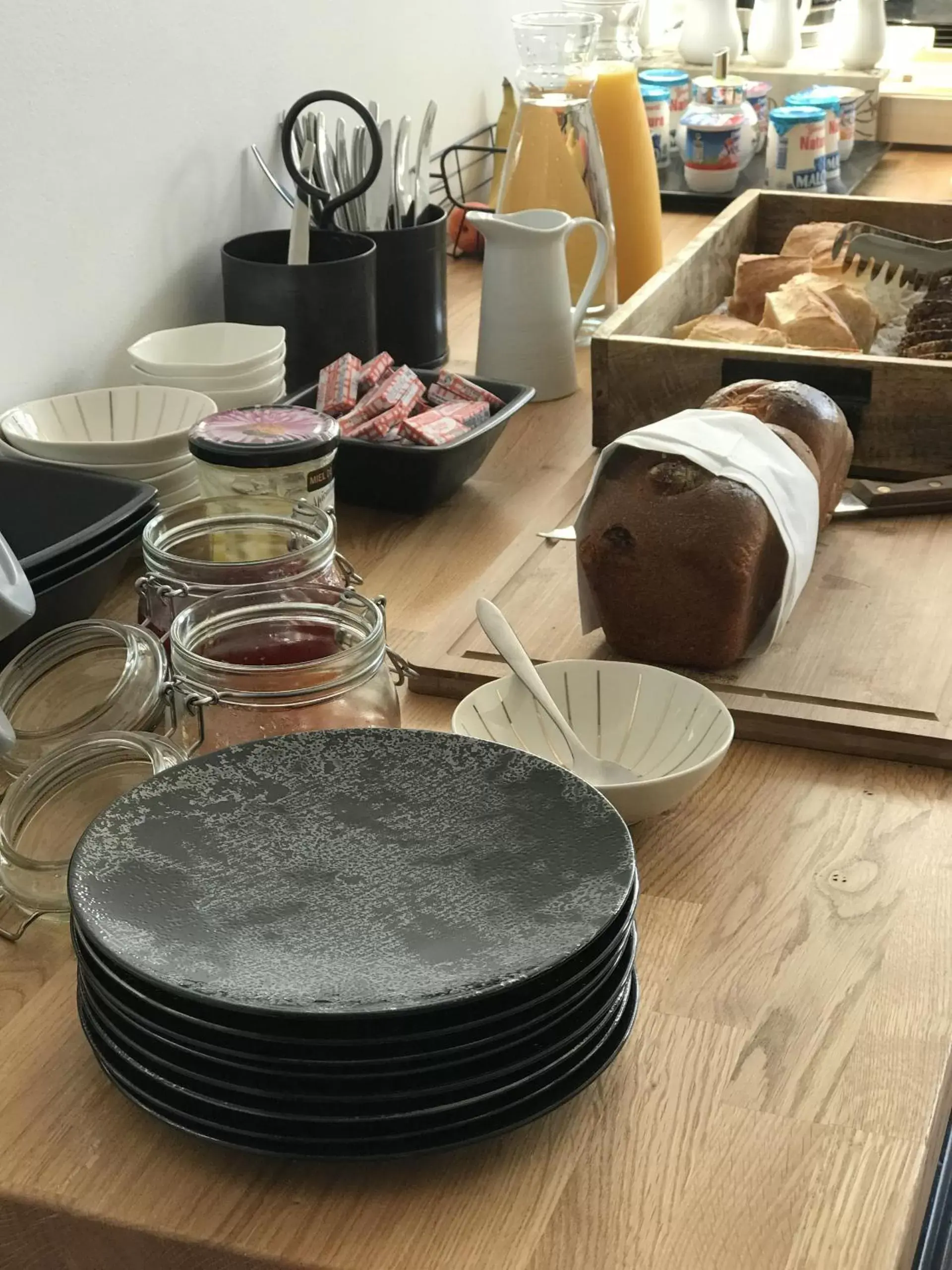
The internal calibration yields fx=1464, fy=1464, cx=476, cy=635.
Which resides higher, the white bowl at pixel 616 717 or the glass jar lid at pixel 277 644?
the glass jar lid at pixel 277 644

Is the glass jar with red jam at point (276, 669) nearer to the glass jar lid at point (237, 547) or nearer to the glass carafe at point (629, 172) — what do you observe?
the glass jar lid at point (237, 547)

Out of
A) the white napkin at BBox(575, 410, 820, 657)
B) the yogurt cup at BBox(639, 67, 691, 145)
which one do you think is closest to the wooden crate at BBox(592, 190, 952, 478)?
the white napkin at BBox(575, 410, 820, 657)

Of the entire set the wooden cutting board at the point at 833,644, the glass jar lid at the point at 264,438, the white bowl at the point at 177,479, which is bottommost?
the wooden cutting board at the point at 833,644

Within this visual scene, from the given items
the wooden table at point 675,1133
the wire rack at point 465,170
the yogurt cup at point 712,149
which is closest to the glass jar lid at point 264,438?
the wooden table at point 675,1133

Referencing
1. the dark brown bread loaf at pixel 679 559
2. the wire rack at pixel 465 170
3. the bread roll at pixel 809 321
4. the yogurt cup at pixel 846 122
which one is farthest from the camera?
the yogurt cup at pixel 846 122

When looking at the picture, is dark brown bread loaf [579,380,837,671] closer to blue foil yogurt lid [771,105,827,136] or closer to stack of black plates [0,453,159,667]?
stack of black plates [0,453,159,667]

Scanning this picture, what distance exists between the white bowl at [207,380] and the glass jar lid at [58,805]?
0.53 m

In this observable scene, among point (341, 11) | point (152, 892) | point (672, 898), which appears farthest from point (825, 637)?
point (341, 11)

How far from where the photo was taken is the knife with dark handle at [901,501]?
4.08 feet

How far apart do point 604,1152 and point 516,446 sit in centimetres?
89

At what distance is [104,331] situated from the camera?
1.35 metres

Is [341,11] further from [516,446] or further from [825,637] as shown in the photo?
[825,637]

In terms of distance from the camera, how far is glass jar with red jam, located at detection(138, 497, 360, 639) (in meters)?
0.89

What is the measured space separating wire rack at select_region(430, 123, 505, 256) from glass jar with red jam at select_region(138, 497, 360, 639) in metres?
1.14
